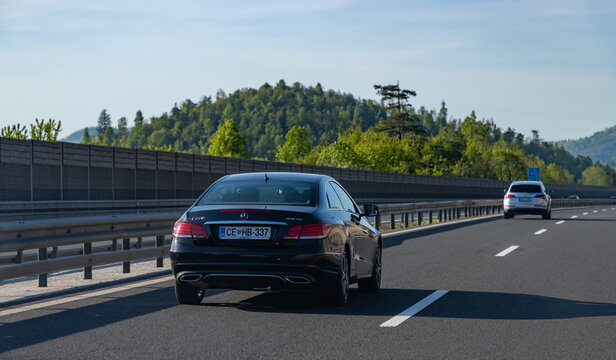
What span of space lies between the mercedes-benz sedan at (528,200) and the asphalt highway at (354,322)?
63.4 ft

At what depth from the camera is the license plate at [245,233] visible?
7566mm

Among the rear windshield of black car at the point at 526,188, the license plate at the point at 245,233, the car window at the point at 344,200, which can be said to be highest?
the car window at the point at 344,200

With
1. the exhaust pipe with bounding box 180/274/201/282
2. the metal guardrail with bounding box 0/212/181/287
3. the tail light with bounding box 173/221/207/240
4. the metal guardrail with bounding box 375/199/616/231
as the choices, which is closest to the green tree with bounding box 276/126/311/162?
the metal guardrail with bounding box 375/199/616/231

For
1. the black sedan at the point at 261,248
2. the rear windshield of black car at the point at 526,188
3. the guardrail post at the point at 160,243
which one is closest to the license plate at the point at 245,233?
the black sedan at the point at 261,248

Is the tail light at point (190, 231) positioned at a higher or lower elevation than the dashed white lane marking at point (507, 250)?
higher

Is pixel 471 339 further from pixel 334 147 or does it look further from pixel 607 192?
pixel 334 147

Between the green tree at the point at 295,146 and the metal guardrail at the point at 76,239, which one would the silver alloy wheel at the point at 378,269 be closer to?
the metal guardrail at the point at 76,239

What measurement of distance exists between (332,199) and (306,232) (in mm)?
1085

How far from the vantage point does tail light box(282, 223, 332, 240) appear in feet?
24.8

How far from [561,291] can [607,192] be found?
116 meters

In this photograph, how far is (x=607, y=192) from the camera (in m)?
118

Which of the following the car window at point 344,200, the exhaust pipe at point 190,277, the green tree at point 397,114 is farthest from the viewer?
the green tree at point 397,114

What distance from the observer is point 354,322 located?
7211 mm

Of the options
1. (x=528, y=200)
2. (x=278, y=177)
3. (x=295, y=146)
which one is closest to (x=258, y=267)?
(x=278, y=177)
